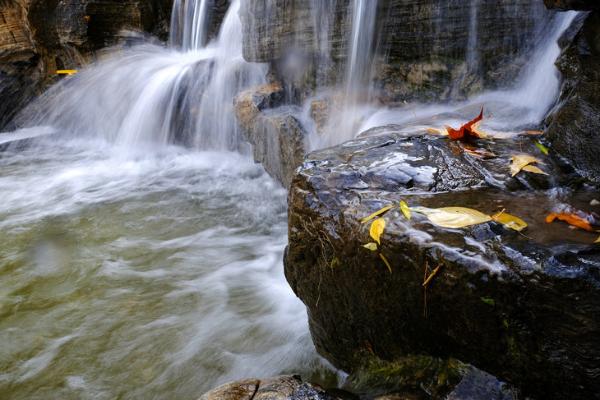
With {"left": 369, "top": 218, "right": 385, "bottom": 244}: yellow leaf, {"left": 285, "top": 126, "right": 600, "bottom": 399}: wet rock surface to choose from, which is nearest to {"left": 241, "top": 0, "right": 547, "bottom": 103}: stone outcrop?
{"left": 285, "top": 126, "right": 600, "bottom": 399}: wet rock surface

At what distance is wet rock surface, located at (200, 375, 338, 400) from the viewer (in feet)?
6.09

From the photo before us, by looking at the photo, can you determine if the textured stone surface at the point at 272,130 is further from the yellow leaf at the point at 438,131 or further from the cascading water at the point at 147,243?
the yellow leaf at the point at 438,131

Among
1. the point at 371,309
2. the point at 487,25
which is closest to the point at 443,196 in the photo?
the point at 371,309

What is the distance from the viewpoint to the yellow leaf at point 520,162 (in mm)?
2391

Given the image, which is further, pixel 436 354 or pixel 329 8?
pixel 329 8

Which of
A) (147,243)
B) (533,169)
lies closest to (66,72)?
(147,243)

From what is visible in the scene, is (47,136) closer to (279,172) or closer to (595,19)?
(279,172)

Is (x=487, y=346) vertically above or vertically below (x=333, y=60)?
below

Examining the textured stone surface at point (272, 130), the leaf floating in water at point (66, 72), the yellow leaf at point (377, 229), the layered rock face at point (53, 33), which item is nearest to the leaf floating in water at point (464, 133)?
the yellow leaf at point (377, 229)

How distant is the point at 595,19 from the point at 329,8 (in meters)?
3.06

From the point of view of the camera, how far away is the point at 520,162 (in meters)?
2.47

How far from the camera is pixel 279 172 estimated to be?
602 centimetres

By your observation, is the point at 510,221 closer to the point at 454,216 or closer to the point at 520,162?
the point at 454,216

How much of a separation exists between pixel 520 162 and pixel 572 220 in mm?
652
